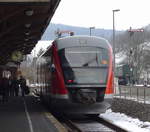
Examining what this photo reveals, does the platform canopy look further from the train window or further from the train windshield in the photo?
the train windshield

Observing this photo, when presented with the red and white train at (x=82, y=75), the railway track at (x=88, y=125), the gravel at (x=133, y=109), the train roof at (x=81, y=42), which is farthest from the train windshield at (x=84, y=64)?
the gravel at (x=133, y=109)

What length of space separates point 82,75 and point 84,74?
98 mm

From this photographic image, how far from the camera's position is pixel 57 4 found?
19.2 m

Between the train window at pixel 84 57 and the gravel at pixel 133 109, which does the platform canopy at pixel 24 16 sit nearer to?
the train window at pixel 84 57

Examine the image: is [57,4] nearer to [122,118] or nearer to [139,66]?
[122,118]

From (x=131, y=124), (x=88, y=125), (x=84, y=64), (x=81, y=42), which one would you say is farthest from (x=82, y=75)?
(x=131, y=124)

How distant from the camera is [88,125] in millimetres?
18719

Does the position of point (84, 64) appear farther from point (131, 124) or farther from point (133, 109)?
point (133, 109)

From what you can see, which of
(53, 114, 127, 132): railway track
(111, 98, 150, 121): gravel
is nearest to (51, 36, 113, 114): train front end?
(53, 114, 127, 132): railway track

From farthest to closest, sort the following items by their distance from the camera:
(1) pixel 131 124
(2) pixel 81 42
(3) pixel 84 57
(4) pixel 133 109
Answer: (4) pixel 133 109, (2) pixel 81 42, (3) pixel 84 57, (1) pixel 131 124

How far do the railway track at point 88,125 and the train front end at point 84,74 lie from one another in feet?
1.98

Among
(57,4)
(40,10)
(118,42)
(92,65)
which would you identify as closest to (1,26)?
(40,10)

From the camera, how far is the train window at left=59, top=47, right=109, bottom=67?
1859 cm

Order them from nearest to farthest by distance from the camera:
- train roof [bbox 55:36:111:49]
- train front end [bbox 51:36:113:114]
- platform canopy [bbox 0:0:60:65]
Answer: platform canopy [bbox 0:0:60:65] → train front end [bbox 51:36:113:114] → train roof [bbox 55:36:111:49]
